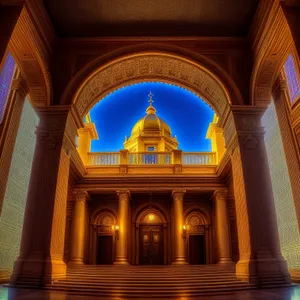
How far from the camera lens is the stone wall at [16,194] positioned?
1129 cm

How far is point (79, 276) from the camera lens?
9094 millimetres

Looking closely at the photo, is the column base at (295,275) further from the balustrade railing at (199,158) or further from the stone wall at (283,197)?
the balustrade railing at (199,158)

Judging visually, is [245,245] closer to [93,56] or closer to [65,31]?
[93,56]

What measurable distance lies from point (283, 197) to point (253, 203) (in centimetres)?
385

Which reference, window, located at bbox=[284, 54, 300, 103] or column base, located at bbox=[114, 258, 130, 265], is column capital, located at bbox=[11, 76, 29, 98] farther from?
column base, located at bbox=[114, 258, 130, 265]

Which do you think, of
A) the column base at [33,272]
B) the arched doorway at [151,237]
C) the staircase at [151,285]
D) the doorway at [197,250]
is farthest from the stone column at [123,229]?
the column base at [33,272]

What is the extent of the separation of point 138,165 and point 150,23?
860 centimetres

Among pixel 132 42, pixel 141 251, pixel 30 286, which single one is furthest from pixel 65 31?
pixel 141 251

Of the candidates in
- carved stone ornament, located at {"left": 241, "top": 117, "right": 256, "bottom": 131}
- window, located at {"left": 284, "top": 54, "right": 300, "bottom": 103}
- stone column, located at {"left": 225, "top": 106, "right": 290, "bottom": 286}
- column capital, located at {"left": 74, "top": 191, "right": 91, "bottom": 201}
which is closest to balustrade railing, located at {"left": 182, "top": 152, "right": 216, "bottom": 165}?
column capital, located at {"left": 74, "top": 191, "right": 91, "bottom": 201}

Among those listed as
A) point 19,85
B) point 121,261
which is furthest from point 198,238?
point 19,85

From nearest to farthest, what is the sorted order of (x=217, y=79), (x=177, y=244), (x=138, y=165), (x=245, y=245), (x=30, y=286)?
1. (x=30, y=286)
2. (x=245, y=245)
3. (x=217, y=79)
4. (x=177, y=244)
5. (x=138, y=165)

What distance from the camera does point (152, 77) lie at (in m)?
12.5

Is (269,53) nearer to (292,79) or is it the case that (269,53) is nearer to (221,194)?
(292,79)

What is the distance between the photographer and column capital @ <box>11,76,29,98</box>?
404 inches
